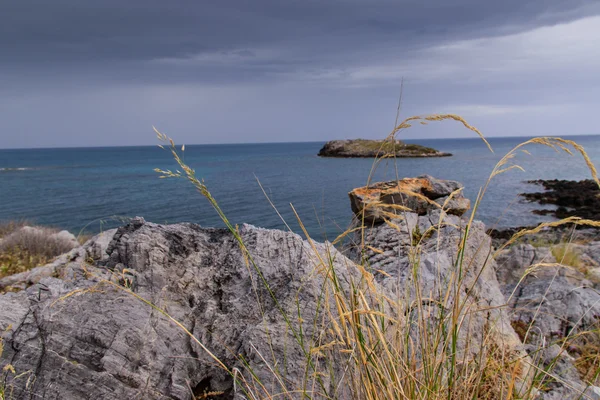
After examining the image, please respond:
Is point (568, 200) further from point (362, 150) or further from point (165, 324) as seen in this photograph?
point (362, 150)

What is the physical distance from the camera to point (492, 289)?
4410 millimetres

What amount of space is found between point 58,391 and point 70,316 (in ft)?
1.77

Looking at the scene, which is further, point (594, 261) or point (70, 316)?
point (594, 261)

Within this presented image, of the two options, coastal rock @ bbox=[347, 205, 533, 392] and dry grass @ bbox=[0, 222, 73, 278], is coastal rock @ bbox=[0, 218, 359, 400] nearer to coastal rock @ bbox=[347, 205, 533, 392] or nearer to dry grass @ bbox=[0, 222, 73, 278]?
coastal rock @ bbox=[347, 205, 533, 392]

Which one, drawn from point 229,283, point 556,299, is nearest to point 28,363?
point 229,283

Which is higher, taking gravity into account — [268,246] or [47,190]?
[268,246]

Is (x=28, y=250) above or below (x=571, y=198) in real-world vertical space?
above

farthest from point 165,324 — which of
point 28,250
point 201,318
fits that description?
point 28,250

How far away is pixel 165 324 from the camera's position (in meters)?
3.28

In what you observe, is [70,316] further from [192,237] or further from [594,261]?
[594,261]

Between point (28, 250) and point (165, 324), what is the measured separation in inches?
333

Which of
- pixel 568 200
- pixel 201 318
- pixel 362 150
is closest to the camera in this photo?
pixel 201 318

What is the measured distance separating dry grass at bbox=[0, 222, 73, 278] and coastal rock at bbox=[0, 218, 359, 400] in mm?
5843

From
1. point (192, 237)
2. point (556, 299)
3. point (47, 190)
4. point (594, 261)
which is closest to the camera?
point (192, 237)
